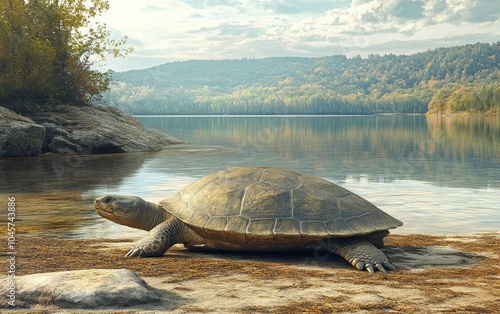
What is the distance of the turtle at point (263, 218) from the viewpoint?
1002cm

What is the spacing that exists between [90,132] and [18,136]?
6.04 metres

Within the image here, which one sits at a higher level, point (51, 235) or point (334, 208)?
point (334, 208)

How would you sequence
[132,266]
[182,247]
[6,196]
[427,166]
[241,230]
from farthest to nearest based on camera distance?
[427,166]
[6,196]
[182,247]
[241,230]
[132,266]

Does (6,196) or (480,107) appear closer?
(6,196)

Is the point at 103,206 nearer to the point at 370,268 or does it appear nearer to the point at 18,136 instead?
the point at 370,268

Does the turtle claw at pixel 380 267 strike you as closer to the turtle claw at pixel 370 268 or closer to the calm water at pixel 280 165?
the turtle claw at pixel 370 268

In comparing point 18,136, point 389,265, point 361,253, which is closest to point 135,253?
point 361,253

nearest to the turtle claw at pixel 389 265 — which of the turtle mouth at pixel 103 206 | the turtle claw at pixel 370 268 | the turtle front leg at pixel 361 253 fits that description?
the turtle front leg at pixel 361 253

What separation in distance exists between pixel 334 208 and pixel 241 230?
1.66m

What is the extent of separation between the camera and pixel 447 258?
10.4 m

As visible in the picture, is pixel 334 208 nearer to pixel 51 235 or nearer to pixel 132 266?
pixel 132 266

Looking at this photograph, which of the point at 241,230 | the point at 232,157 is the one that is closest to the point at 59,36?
the point at 232,157

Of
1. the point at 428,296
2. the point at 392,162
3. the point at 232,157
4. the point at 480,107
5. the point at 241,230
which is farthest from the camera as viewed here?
the point at 480,107

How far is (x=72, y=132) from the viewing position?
40.8 meters
